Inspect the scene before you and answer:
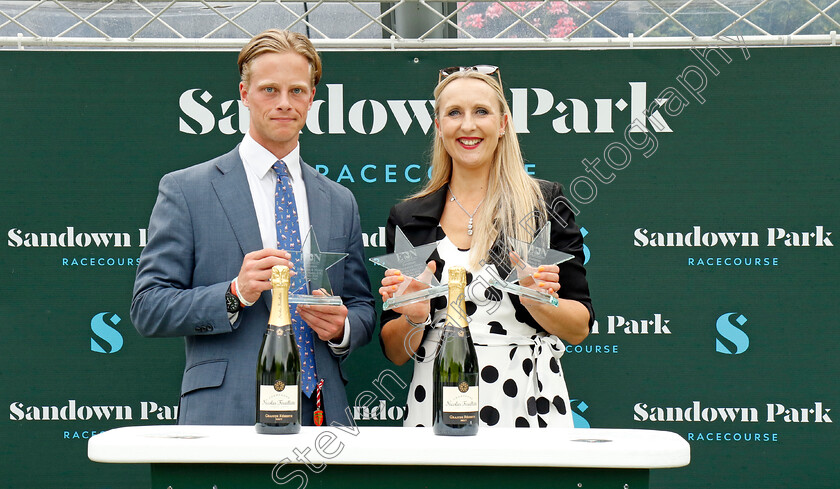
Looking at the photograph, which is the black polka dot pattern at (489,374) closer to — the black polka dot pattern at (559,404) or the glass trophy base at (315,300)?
the black polka dot pattern at (559,404)

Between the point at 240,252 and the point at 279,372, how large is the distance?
1.53ft

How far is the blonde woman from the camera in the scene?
2.07 metres

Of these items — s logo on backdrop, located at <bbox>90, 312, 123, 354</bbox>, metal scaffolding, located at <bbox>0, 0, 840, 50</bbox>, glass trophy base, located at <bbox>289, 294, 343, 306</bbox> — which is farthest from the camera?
s logo on backdrop, located at <bbox>90, 312, 123, 354</bbox>

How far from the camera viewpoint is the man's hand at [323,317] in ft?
6.41

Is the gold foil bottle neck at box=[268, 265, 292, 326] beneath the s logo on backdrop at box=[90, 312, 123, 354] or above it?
above

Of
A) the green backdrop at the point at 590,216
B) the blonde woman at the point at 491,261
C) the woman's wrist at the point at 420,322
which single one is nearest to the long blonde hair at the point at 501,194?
the blonde woman at the point at 491,261

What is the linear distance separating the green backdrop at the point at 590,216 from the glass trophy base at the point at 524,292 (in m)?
1.22

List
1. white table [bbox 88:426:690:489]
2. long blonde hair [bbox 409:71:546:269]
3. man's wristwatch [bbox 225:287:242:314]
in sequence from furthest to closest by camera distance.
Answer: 1. long blonde hair [bbox 409:71:546:269]
2. man's wristwatch [bbox 225:287:242:314]
3. white table [bbox 88:426:690:489]

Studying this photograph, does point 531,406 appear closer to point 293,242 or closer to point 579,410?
point 293,242

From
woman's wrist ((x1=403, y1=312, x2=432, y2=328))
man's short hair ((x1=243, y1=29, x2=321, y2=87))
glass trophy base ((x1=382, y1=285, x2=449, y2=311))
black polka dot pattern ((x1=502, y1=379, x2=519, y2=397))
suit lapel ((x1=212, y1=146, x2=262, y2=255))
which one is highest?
man's short hair ((x1=243, y1=29, x2=321, y2=87))

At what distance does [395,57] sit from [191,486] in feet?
5.99

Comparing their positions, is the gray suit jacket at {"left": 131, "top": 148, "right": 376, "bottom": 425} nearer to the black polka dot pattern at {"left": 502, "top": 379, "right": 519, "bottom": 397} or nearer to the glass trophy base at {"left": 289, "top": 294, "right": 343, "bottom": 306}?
the glass trophy base at {"left": 289, "top": 294, "right": 343, "bottom": 306}

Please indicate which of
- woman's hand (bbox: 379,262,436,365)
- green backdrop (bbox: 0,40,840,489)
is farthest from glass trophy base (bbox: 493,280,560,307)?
green backdrop (bbox: 0,40,840,489)

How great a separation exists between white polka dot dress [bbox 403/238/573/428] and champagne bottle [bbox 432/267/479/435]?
353 millimetres
